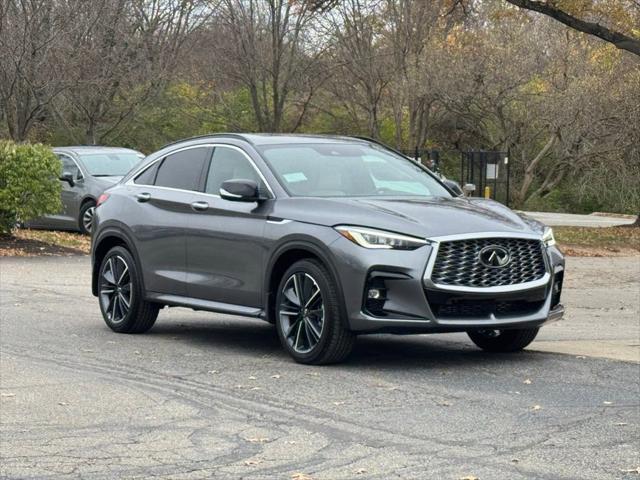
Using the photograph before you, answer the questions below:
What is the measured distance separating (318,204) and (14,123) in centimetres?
2091

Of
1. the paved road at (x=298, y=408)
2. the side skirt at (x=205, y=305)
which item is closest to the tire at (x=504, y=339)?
the paved road at (x=298, y=408)

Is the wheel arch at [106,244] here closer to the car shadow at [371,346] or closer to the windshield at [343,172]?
the car shadow at [371,346]

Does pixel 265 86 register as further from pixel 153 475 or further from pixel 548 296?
pixel 153 475

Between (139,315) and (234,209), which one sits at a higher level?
(234,209)

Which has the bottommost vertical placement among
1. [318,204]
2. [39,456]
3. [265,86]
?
[39,456]

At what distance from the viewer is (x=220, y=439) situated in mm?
7098

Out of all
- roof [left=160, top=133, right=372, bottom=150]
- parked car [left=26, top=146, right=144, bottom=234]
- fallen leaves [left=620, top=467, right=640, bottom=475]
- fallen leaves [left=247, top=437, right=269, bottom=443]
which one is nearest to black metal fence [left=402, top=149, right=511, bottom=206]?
parked car [left=26, top=146, right=144, bottom=234]

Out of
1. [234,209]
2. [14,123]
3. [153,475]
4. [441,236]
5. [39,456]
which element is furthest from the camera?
[14,123]

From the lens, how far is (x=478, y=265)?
9.07 meters

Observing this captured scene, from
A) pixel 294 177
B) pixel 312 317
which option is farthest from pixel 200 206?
pixel 312 317

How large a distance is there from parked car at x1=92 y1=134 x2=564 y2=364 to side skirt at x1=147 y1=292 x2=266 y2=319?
12mm

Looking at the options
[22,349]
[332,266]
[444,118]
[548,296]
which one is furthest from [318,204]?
[444,118]

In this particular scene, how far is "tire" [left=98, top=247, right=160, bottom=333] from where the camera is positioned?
11242 millimetres

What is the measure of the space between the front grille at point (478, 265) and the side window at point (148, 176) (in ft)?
11.3
